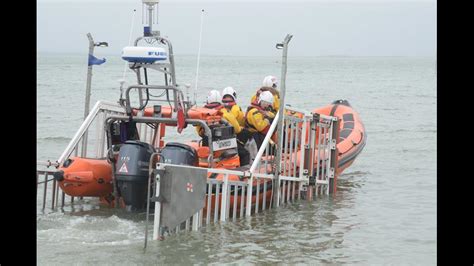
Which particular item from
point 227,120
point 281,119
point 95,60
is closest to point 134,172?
point 227,120

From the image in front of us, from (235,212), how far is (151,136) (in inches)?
78.0

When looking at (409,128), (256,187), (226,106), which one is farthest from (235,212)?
(409,128)

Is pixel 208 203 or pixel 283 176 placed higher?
pixel 283 176

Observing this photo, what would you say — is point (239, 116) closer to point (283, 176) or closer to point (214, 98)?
point (214, 98)

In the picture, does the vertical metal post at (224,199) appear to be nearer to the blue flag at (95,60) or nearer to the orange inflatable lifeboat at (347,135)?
the blue flag at (95,60)

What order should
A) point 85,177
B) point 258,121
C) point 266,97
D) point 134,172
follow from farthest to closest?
point 266,97, point 258,121, point 85,177, point 134,172

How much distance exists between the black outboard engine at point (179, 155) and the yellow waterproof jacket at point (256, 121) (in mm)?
1474

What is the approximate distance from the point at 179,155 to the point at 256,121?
166cm

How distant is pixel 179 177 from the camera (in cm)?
702

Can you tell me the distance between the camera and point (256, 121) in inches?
372

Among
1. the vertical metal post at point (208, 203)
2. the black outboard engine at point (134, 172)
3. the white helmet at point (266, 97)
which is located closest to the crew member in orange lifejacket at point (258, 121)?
the white helmet at point (266, 97)

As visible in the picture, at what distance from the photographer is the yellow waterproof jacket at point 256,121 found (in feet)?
31.0

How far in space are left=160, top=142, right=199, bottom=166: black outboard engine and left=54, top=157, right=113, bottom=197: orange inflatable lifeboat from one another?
33.5 inches

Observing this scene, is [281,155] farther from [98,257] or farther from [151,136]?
[98,257]
